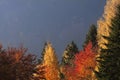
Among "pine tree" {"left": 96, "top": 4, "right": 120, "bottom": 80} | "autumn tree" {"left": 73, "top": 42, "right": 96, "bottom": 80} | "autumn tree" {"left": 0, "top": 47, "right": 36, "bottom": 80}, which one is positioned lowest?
"pine tree" {"left": 96, "top": 4, "right": 120, "bottom": 80}

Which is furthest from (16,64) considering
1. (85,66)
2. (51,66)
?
(51,66)

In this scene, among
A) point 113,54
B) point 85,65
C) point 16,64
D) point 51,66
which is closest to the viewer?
point 113,54

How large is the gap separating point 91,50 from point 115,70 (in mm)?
37292

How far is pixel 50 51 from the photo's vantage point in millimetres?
82312

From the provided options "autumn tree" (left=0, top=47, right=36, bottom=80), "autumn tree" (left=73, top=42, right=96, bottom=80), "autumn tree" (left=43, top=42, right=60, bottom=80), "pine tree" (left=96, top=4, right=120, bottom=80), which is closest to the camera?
"pine tree" (left=96, top=4, right=120, bottom=80)

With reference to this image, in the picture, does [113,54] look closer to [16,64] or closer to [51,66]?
[16,64]

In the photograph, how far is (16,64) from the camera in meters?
48.9

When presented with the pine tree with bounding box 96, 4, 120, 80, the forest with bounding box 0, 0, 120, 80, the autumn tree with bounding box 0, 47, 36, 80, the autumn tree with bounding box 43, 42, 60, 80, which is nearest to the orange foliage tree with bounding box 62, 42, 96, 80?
the forest with bounding box 0, 0, 120, 80

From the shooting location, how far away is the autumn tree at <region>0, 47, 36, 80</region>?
4681cm

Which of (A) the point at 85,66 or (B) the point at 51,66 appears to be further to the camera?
(B) the point at 51,66

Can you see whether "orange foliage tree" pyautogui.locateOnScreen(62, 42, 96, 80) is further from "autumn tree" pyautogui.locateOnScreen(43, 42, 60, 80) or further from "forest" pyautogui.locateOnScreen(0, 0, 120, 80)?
"autumn tree" pyautogui.locateOnScreen(43, 42, 60, 80)

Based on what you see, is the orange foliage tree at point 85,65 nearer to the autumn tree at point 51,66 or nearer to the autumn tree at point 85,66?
the autumn tree at point 85,66

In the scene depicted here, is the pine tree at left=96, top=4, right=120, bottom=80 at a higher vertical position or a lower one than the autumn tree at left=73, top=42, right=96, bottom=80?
lower

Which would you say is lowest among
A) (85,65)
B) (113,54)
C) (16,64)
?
(113,54)
